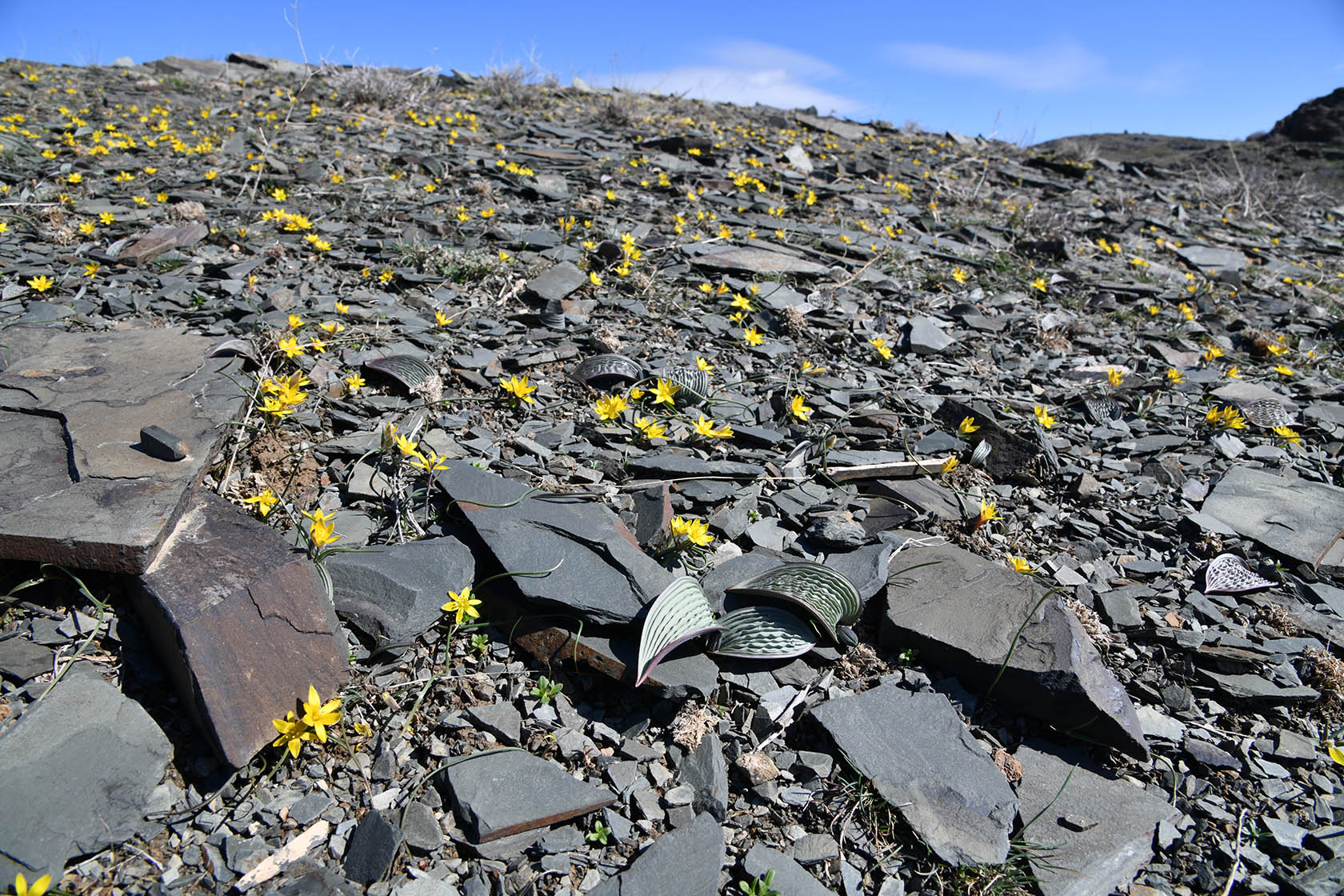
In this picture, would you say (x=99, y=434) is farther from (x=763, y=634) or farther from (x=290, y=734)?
(x=763, y=634)

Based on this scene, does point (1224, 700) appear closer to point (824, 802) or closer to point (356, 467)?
point (824, 802)

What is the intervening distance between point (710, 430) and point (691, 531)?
703mm

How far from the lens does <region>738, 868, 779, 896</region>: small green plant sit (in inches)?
60.7

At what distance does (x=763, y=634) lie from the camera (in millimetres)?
2070

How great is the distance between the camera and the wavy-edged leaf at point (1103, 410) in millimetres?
3613

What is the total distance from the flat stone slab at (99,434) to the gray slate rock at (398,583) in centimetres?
45

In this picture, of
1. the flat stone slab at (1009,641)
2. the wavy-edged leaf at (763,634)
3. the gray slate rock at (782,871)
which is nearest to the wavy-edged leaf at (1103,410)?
the flat stone slab at (1009,641)

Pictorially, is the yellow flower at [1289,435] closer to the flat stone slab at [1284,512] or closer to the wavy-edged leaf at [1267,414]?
the wavy-edged leaf at [1267,414]

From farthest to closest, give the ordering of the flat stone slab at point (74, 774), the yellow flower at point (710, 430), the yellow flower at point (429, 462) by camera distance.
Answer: the yellow flower at point (710, 430) → the yellow flower at point (429, 462) → the flat stone slab at point (74, 774)

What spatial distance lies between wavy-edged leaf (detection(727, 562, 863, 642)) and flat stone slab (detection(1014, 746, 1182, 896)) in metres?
0.54

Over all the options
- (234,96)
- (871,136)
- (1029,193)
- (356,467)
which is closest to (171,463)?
(356,467)

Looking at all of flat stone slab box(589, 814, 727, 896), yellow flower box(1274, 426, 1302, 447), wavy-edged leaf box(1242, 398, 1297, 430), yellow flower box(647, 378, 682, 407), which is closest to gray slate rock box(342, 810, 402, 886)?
flat stone slab box(589, 814, 727, 896)

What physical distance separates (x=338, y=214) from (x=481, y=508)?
340 centimetres

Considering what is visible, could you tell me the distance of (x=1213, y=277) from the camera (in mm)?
6043
